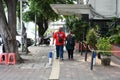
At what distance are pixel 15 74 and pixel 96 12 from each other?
1247 centimetres

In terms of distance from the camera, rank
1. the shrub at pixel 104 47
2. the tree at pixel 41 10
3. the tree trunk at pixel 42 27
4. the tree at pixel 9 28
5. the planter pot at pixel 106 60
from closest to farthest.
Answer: the planter pot at pixel 106 60, the shrub at pixel 104 47, the tree at pixel 9 28, the tree at pixel 41 10, the tree trunk at pixel 42 27

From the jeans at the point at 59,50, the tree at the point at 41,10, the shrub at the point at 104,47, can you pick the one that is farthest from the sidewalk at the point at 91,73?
the tree at the point at 41,10

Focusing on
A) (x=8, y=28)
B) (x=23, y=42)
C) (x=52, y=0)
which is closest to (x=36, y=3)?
(x=52, y=0)

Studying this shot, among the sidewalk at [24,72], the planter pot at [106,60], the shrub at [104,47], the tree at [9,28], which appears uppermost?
the tree at [9,28]

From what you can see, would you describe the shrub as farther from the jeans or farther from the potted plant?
the jeans

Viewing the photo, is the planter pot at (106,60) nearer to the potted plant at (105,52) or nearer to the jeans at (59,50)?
the potted plant at (105,52)

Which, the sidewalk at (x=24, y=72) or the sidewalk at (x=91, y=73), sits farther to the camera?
the sidewalk at (x=24, y=72)

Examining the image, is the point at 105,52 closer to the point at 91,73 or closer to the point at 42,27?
the point at 91,73

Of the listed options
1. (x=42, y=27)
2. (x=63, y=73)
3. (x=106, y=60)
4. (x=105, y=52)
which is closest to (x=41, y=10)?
(x=42, y=27)

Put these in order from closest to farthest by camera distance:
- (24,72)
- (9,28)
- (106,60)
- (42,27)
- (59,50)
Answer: (24,72) < (106,60) < (9,28) < (59,50) < (42,27)

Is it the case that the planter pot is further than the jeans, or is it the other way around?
the jeans

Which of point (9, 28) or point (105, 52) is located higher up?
point (9, 28)

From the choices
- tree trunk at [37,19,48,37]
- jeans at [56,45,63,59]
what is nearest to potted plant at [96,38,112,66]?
jeans at [56,45,63,59]

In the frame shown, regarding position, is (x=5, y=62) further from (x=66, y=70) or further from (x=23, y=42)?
(x=23, y=42)
